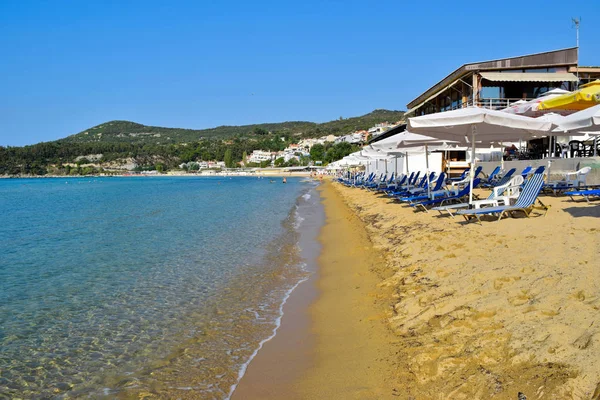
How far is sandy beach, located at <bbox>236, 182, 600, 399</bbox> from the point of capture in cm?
299

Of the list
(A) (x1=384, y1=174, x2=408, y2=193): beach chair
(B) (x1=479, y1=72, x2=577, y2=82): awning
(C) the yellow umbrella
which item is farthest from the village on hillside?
(C) the yellow umbrella

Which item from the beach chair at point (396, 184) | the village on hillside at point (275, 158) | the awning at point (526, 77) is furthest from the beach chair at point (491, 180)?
the village on hillside at point (275, 158)

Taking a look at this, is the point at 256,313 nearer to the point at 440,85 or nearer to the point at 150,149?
the point at 440,85

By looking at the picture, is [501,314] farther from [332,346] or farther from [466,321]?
[332,346]

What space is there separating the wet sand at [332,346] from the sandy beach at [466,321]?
2cm

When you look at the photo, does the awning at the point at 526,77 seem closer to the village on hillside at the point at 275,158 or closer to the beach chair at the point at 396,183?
the beach chair at the point at 396,183

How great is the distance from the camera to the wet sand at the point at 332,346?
3.64 metres

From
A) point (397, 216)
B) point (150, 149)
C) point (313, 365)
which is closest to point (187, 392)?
point (313, 365)

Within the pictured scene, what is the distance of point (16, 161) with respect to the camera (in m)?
158

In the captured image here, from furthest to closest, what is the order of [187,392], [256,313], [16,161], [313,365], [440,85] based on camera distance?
[16,161]
[440,85]
[256,313]
[313,365]
[187,392]

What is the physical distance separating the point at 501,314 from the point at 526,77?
86.9ft

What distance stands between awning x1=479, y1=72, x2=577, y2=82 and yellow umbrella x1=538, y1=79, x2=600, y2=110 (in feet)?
50.1

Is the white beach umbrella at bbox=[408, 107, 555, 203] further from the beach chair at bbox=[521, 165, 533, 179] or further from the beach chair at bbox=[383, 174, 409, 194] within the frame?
the beach chair at bbox=[383, 174, 409, 194]

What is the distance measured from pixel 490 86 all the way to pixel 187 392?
28.2 m
